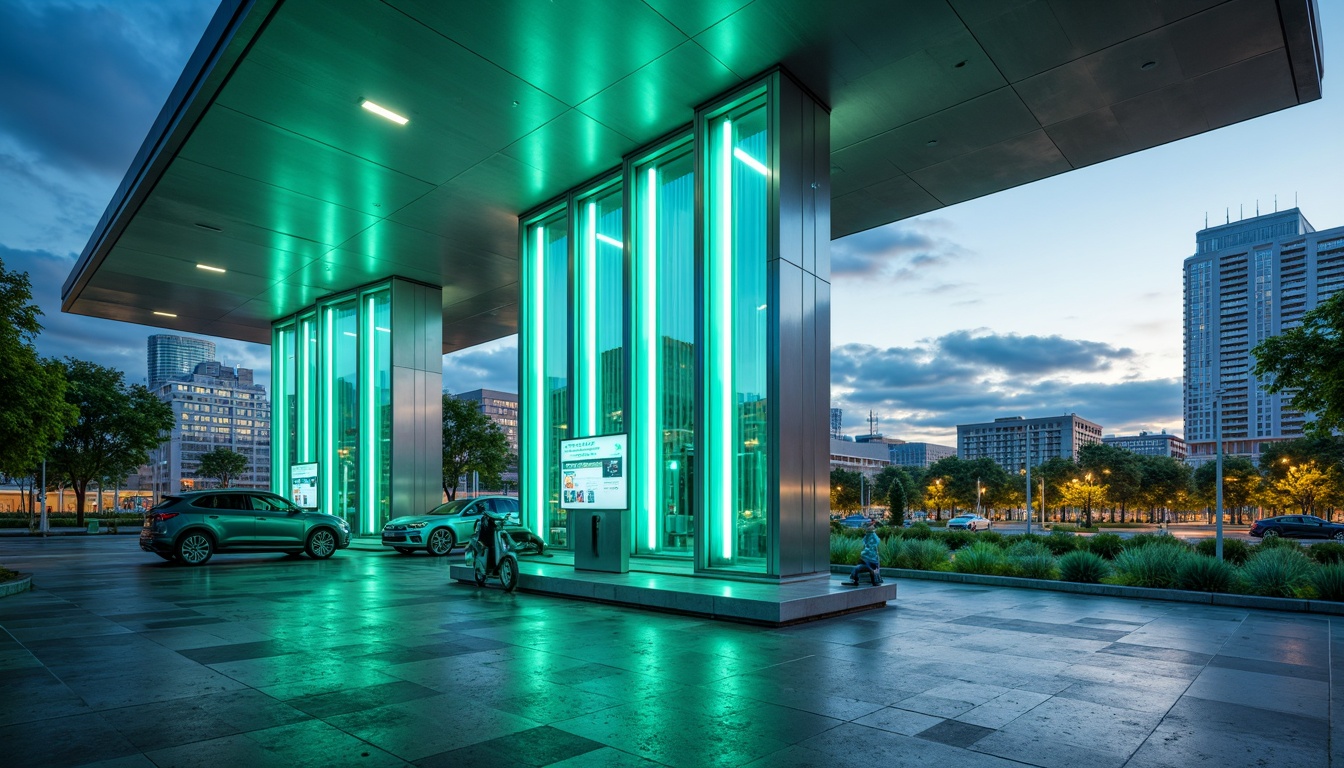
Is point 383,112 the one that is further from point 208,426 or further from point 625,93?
point 208,426

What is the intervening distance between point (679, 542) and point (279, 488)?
21236 mm

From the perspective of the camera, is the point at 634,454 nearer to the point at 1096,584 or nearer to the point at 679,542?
the point at 679,542

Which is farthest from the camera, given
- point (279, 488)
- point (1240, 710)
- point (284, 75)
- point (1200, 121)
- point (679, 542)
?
point (279, 488)

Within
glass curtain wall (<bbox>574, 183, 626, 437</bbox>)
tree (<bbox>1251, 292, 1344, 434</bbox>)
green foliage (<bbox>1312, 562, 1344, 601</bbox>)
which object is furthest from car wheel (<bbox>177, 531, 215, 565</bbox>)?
tree (<bbox>1251, 292, 1344, 434</bbox>)

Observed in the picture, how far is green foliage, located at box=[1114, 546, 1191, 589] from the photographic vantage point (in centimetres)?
1276

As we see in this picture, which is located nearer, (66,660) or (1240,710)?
(1240,710)

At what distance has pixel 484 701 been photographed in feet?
18.8

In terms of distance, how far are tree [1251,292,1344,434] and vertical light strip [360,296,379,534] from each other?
23.4m

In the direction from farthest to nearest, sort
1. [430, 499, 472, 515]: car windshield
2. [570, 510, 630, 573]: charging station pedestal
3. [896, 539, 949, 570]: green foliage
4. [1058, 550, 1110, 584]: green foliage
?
[430, 499, 472, 515]: car windshield < [896, 539, 949, 570]: green foliage < [1058, 550, 1110, 584]: green foliage < [570, 510, 630, 573]: charging station pedestal

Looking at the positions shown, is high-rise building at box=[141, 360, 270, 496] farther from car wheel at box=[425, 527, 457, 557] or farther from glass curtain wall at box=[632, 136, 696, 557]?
glass curtain wall at box=[632, 136, 696, 557]

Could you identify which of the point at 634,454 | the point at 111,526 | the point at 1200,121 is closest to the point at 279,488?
the point at 111,526

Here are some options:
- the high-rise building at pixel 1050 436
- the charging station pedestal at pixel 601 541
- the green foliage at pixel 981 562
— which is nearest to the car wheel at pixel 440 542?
the charging station pedestal at pixel 601 541

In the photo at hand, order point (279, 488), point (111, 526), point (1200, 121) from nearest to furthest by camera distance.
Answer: point (1200, 121)
point (279, 488)
point (111, 526)

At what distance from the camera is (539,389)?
1828 centimetres
